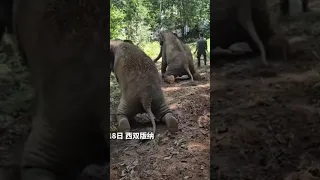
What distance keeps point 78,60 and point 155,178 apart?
0.96 m

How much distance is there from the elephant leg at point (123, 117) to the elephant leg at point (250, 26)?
0.99 metres

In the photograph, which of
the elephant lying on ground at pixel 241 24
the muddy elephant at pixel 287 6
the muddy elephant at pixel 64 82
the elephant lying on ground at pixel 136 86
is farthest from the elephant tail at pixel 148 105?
the muddy elephant at pixel 287 6

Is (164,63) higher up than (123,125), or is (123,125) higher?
(164,63)

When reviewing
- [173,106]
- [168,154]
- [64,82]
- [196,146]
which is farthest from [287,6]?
[64,82]

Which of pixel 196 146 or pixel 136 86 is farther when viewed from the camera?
pixel 136 86

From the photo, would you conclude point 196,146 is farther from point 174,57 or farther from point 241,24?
point 241,24

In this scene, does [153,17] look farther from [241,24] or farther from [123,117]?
[123,117]

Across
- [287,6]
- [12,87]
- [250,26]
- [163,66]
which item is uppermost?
[287,6]

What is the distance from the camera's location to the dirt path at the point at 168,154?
244 cm

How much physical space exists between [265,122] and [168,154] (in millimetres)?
704

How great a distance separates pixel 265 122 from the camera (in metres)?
2.51

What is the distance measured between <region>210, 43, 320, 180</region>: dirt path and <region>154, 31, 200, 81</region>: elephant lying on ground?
184mm

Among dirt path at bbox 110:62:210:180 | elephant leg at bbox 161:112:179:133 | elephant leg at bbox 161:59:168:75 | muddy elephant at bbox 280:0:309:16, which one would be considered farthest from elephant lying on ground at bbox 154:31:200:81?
muddy elephant at bbox 280:0:309:16

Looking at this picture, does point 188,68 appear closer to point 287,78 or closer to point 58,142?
point 287,78
